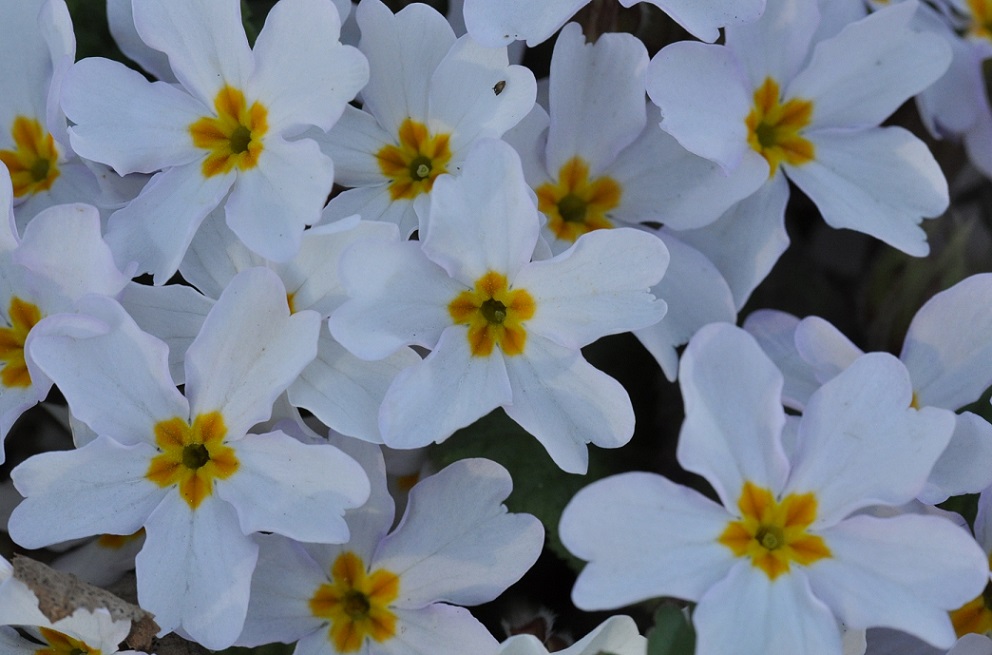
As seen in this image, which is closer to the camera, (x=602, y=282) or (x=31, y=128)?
(x=602, y=282)

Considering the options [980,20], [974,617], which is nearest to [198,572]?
[974,617]

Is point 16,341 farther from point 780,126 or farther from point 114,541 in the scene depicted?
point 780,126

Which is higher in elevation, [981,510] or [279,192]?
[279,192]

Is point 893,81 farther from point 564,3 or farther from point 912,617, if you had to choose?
point 912,617

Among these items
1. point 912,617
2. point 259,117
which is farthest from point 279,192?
point 912,617

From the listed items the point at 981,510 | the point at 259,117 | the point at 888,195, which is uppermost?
the point at 259,117

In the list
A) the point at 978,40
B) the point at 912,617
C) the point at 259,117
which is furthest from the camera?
the point at 978,40

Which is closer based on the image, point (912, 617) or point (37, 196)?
point (912, 617)

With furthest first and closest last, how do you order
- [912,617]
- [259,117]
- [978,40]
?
[978,40], [259,117], [912,617]
